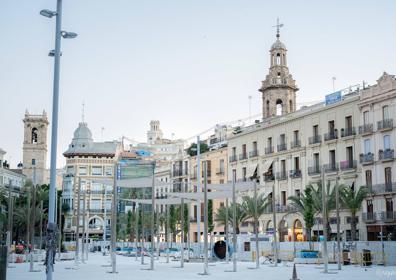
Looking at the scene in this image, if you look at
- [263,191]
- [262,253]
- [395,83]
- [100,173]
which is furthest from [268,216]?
[100,173]

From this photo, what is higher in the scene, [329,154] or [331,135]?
[331,135]

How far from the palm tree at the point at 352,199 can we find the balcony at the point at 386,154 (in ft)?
10.2

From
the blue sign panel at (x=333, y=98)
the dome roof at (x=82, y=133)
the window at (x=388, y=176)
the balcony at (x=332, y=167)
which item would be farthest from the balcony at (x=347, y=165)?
the dome roof at (x=82, y=133)

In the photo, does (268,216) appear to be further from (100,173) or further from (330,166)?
(100,173)

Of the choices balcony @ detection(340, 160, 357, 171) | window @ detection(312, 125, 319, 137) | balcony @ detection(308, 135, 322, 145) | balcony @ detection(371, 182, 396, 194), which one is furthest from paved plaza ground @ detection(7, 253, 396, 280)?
window @ detection(312, 125, 319, 137)

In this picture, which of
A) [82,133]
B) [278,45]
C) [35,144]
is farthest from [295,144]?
[35,144]

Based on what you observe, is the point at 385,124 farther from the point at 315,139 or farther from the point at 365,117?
the point at 315,139

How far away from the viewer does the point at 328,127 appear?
181 ft

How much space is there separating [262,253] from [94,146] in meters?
71.0

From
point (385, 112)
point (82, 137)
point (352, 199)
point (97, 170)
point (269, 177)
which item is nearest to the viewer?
point (352, 199)

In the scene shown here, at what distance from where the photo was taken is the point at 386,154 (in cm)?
4888

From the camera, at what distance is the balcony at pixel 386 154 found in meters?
48.4

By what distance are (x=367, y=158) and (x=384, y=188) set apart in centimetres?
309

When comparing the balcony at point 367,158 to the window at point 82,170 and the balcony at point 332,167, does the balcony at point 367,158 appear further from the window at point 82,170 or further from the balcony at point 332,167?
the window at point 82,170
